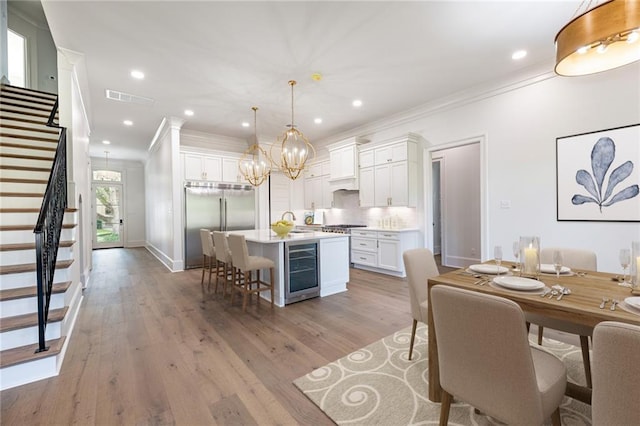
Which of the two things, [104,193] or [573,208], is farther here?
[104,193]

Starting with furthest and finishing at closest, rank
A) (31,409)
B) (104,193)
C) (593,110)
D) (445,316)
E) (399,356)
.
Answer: (104,193), (593,110), (399,356), (31,409), (445,316)

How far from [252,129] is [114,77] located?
9.59 feet

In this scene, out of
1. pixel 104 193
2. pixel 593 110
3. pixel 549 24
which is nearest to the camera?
pixel 549 24

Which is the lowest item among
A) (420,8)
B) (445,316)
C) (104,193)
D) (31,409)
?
(31,409)

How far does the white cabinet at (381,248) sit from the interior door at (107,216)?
8679 millimetres

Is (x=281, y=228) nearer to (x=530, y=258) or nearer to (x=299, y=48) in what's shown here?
(x=299, y=48)

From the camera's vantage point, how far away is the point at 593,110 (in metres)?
3.29

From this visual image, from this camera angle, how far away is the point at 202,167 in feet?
20.5

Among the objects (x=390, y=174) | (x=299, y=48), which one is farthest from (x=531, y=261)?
(x=390, y=174)

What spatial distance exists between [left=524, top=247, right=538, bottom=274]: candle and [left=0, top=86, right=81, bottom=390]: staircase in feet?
11.8

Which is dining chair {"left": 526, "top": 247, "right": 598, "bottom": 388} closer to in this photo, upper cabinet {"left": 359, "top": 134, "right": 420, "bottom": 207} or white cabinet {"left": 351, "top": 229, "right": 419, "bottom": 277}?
white cabinet {"left": 351, "top": 229, "right": 419, "bottom": 277}

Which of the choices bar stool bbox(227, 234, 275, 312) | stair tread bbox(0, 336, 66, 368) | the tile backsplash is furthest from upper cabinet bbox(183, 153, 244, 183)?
stair tread bbox(0, 336, 66, 368)

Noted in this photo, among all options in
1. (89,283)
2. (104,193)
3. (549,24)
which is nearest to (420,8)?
(549,24)

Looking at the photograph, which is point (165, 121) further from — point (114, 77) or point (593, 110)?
point (593, 110)
